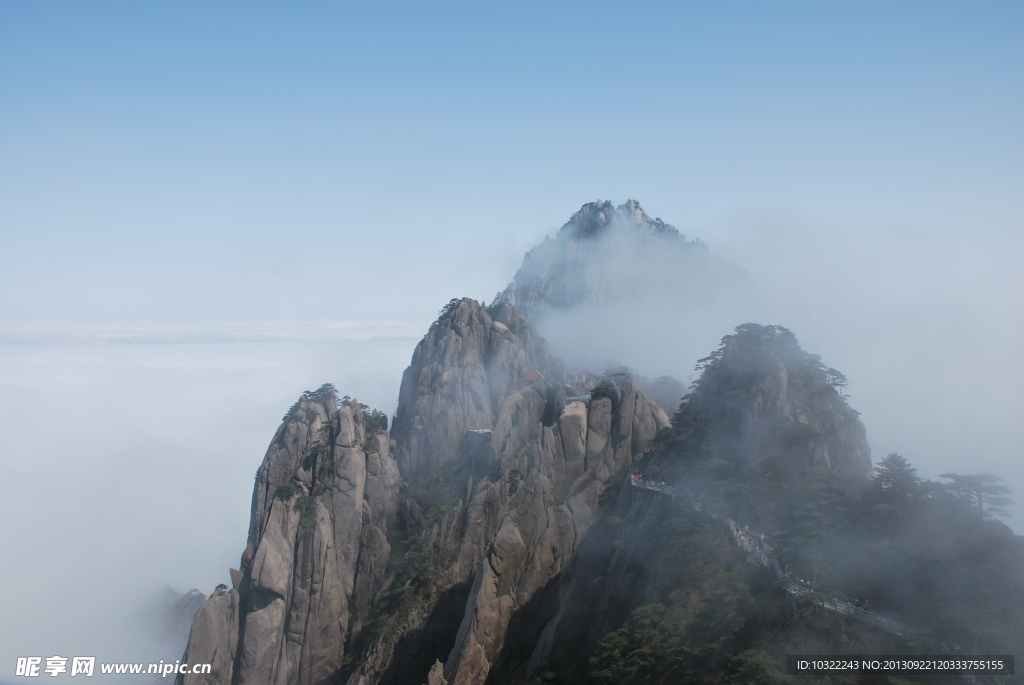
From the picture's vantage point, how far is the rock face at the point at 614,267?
113 m

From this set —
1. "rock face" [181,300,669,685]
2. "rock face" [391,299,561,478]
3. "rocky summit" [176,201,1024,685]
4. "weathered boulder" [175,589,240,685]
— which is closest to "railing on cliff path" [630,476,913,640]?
"rocky summit" [176,201,1024,685]

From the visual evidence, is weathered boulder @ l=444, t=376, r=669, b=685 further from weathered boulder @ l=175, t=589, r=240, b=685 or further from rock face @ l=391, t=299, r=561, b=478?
weathered boulder @ l=175, t=589, r=240, b=685

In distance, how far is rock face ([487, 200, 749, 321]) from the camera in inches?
4432

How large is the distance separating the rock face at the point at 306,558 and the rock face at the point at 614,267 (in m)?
62.1

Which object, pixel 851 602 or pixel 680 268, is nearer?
pixel 851 602

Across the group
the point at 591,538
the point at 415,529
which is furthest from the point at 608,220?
the point at 591,538

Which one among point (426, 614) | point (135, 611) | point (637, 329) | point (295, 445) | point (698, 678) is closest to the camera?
point (698, 678)

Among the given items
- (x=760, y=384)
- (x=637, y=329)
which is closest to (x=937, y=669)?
(x=760, y=384)

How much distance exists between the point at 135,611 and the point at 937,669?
351ft

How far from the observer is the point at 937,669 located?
758 inches

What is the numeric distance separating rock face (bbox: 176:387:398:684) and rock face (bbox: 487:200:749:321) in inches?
2445

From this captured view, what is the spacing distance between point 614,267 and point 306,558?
84.4 metres

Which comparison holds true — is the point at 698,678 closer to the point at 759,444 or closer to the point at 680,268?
the point at 759,444

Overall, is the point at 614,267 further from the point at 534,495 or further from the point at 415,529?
the point at 534,495
